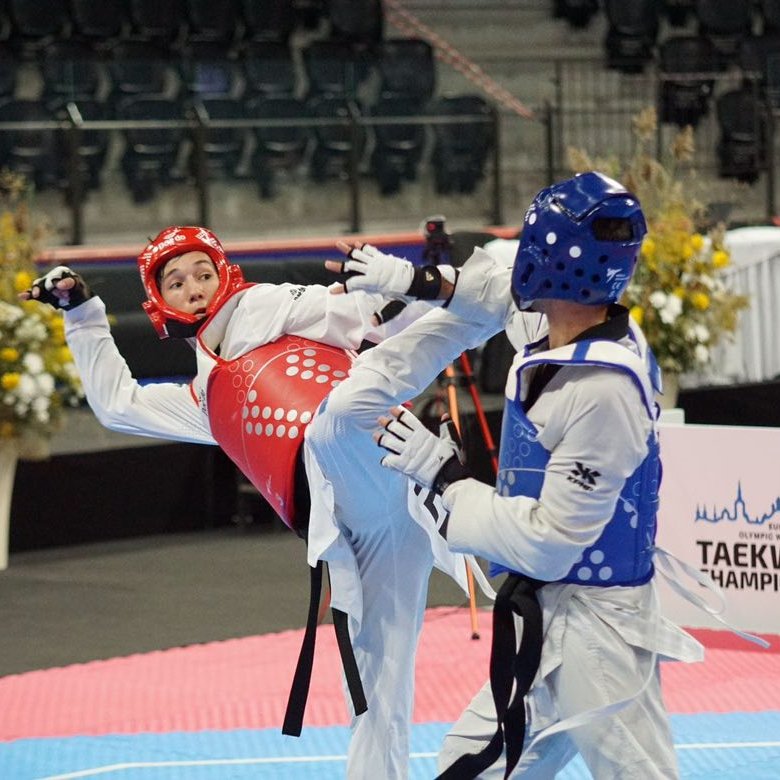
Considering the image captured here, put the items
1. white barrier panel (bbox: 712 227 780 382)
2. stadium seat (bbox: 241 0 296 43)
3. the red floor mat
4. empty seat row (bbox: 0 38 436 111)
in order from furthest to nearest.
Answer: stadium seat (bbox: 241 0 296 43)
empty seat row (bbox: 0 38 436 111)
white barrier panel (bbox: 712 227 780 382)
the red floor mat

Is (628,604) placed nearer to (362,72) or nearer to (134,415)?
(134,415)

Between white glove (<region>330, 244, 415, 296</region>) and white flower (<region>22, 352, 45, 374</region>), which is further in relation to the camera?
white flower (<region>22, 352, 45, 374</region>)

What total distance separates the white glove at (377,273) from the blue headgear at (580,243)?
0.26 meters

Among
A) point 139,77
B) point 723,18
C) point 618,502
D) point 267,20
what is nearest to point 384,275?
point 618,502

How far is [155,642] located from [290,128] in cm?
533

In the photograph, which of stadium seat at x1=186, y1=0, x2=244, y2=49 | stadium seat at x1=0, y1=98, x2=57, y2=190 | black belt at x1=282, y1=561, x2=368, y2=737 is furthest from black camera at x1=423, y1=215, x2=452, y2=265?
stadium seat at x1=186, y1=0, x2=244, y2=49

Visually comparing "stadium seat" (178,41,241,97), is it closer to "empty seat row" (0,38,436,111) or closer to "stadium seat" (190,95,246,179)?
"empty seat row" (0,38,436,111)

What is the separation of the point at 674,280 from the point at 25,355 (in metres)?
3.11

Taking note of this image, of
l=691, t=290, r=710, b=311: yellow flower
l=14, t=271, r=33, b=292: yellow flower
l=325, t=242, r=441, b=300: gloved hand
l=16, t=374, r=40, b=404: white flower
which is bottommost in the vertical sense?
l=16, t=374, r=40, b=404: white flower

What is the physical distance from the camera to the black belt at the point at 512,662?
265 cm

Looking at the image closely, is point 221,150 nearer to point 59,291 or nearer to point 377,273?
point 59,291

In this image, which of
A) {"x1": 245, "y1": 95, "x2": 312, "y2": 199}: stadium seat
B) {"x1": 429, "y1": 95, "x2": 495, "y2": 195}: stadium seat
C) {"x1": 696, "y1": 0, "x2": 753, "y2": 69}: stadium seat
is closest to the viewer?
{"x1": 245, "y1": 95, "x2": 312, "y2": 199}: stadium seat

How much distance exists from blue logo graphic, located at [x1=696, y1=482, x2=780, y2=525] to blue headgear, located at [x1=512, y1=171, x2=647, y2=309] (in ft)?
9.82

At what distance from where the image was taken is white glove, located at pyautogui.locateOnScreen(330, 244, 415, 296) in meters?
2.83
